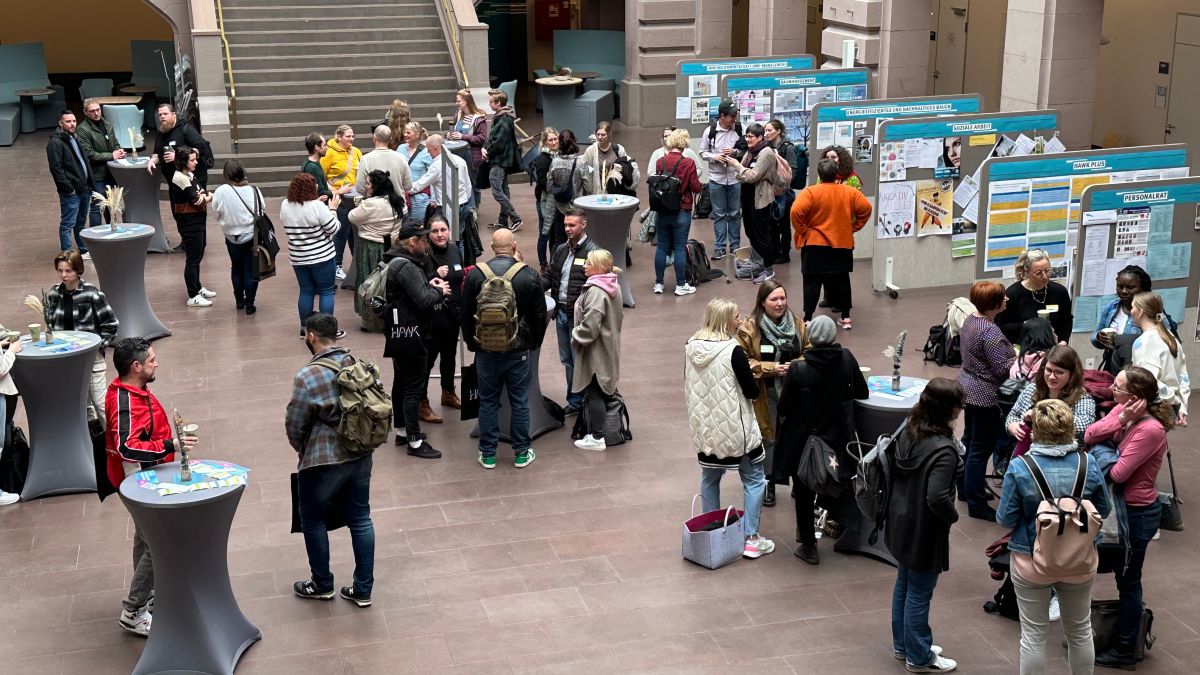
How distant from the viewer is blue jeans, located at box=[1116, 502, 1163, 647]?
6.86 meters

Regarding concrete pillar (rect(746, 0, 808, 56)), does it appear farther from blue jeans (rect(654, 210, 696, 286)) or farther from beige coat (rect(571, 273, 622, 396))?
beige coat (rect(571, 273, 622, 396))

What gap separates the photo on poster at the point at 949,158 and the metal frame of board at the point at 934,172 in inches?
1.5

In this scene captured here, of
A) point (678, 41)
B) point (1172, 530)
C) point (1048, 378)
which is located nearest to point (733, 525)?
point (1048, 378)

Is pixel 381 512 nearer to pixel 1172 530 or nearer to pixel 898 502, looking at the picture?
pixel 898 502

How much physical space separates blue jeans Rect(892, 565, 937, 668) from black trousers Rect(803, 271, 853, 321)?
594cm

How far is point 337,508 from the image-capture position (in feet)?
24.9

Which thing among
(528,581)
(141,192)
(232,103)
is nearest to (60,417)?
(528,581)

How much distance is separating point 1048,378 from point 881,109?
8.19 meters

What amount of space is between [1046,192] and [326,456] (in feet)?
24.9

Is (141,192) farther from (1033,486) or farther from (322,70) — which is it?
(1033,486)

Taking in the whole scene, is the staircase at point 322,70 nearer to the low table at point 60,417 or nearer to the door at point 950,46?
the door at point 950,46

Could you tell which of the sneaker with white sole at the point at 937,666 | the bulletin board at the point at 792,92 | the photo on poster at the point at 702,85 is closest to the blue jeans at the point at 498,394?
the sneaker with white sole at the point at 937,666

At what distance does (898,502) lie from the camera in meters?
6.78

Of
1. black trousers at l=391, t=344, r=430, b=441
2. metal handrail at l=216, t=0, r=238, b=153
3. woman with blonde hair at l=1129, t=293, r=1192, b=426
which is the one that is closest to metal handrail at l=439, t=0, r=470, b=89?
metal handrail at l=216, t=0, r=238, b=153
